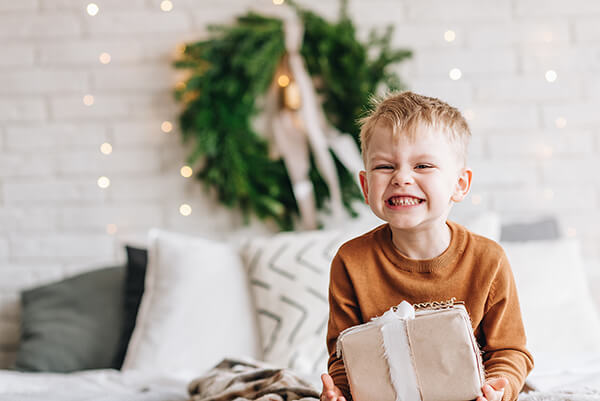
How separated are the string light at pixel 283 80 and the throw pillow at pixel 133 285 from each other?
27.4 inches

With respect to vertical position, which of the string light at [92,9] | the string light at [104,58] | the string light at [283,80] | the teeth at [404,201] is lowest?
the teeth at [404,201]

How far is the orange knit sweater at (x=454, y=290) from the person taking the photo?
0.87 m

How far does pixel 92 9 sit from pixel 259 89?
65cm

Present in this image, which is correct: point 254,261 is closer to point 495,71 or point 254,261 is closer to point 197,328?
point 197,328

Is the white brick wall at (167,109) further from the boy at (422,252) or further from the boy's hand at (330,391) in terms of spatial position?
the boy's hand at (330,391)

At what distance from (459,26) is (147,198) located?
1184mm

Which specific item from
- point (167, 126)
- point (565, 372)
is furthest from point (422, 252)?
point (167, 126)

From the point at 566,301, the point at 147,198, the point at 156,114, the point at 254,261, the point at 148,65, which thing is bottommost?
the point at 566,301

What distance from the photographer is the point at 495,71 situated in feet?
6.51

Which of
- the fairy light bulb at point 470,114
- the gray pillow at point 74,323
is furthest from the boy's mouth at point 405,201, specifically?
the fairy light bulb at point 470,114

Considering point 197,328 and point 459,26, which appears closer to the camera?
point 197,328

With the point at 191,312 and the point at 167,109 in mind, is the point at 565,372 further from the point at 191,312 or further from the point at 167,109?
the point at 167,109

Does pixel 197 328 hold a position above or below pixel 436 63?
below

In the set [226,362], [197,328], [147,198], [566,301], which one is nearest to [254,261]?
[197,328]
